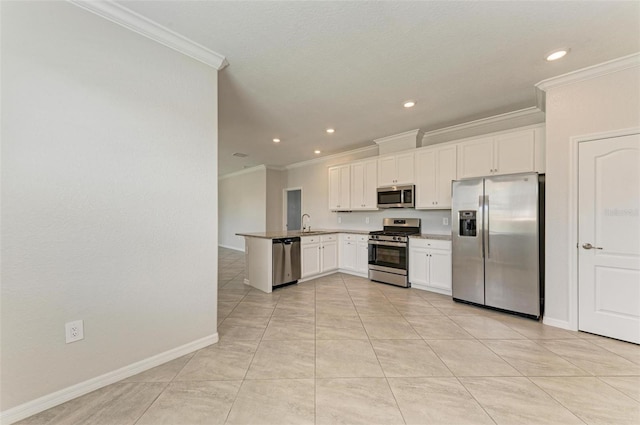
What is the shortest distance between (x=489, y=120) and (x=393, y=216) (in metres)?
2.26

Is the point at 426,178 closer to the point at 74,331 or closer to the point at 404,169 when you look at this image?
the point at 404,169

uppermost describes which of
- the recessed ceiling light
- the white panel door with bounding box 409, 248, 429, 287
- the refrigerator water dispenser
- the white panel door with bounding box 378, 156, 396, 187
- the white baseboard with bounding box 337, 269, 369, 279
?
the recessed ceiling light

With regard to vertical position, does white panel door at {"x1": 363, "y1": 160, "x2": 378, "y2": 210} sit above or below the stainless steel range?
above

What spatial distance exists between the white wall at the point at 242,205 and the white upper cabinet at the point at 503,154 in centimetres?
523

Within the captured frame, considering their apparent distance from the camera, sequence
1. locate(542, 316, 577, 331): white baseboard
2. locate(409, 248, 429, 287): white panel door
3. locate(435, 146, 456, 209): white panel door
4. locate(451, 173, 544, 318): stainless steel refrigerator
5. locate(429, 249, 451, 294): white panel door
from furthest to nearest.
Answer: locate(409, 248, 429, 287): white panel door, locate(435, 146, 456, 209): white panel door, locate(429, 249, 451, 294): white panel door, locate(451, 173, 544, 318): stainless steel refrigerator, locate(542, 316, 577, 331): white baseboard

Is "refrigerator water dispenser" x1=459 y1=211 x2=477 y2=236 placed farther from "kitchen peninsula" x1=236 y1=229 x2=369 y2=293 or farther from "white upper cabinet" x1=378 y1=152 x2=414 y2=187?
"kitchen peninsula" x1=236 y1=229 x2=369 y2=293

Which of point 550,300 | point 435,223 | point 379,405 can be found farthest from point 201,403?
point 435,223

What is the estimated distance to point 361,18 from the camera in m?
1.90

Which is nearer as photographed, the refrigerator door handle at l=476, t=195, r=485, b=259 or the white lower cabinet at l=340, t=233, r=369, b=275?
the refrigerator door handle at l=476, t=195, r=485, b=259

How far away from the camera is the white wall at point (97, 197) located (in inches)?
58.8

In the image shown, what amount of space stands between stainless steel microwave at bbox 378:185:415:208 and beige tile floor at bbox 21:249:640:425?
2.03 m

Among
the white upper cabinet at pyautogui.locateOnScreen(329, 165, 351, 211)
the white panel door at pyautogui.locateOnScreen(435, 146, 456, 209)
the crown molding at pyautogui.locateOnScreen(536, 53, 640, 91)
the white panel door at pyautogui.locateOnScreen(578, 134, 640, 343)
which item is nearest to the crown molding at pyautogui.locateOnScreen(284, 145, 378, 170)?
the white upper cabinet at pyautogui.locateOnScreen(329, 165, 351, 211)

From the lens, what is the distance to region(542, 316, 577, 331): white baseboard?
8.80 feet

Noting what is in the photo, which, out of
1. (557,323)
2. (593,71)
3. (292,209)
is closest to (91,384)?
(557,323)
